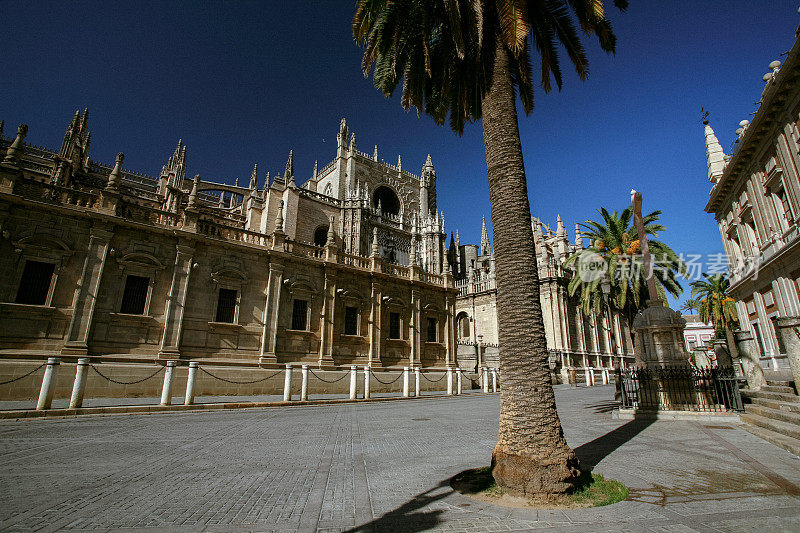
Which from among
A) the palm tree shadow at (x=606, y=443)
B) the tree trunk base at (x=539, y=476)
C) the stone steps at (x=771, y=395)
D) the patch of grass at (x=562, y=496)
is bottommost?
the palm tree shadow at (x=606, y=443)

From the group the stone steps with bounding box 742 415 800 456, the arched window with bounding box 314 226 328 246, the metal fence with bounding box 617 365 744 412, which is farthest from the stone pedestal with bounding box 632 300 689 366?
the arched window with bounding box 314 226 328 246

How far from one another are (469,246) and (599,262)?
139 feet

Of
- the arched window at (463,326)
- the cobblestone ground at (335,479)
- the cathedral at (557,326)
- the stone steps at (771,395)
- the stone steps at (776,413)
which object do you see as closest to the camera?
the cobblestone ground at (335,479)

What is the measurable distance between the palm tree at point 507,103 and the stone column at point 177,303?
11.8 meters

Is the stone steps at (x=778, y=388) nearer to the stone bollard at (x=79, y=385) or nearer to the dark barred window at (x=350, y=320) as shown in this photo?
the dark barred window at (x=350, y=320)

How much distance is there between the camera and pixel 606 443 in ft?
24.2

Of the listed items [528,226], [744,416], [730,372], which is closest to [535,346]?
[528,226]

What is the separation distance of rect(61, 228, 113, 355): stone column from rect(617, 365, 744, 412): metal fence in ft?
62.8

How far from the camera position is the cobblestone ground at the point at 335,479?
11.3ft

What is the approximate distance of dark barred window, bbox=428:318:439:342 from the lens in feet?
80.8

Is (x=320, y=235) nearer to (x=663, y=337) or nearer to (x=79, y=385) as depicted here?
(x=79, y=385)

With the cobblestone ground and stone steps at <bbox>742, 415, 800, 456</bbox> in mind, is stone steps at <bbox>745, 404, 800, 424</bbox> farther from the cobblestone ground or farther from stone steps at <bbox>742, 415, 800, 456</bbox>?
the cobblestone ground

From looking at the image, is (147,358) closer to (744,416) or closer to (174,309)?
(174,309)

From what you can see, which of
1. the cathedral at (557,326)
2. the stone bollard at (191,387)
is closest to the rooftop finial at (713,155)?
the cathedral at (557,326)
